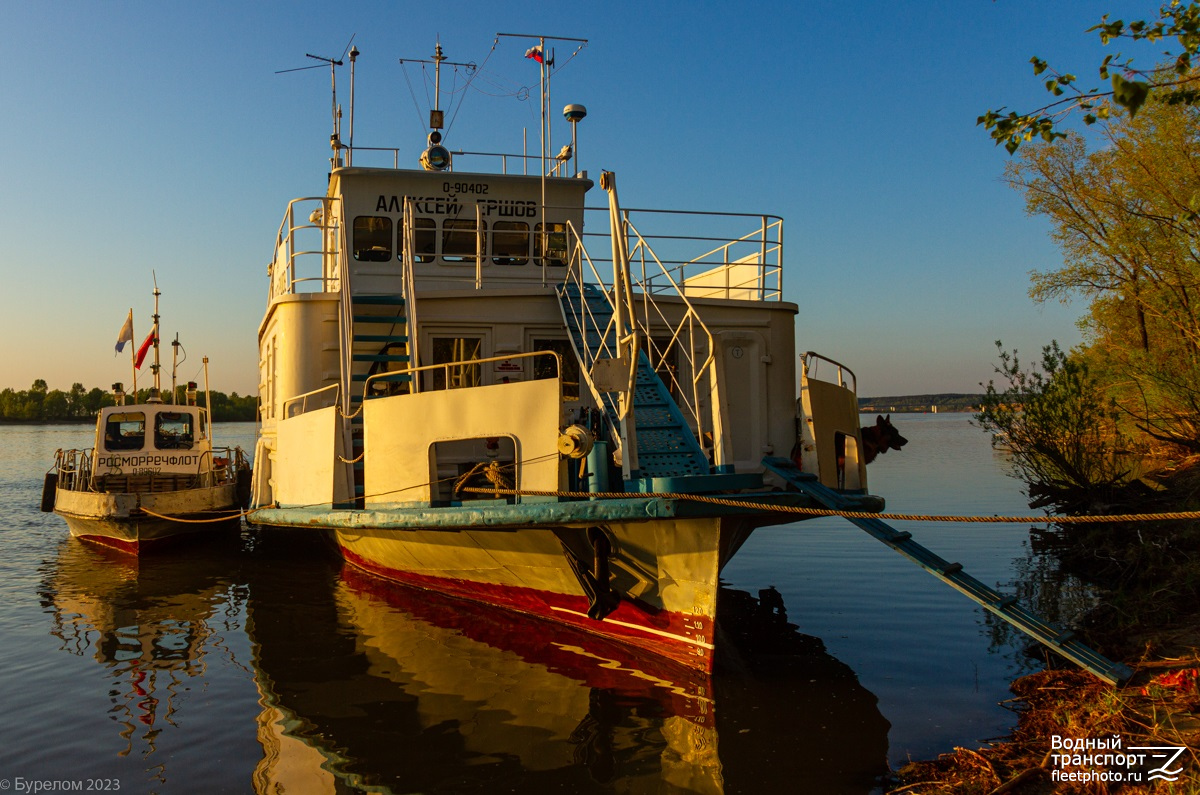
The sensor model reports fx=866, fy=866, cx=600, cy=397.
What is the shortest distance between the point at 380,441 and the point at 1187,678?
22.3ft

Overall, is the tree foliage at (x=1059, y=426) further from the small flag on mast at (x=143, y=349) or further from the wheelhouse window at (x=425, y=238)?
the small flag on mast at (x=143, y=349)

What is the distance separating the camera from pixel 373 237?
12797mm

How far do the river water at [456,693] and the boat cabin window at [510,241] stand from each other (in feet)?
17.0

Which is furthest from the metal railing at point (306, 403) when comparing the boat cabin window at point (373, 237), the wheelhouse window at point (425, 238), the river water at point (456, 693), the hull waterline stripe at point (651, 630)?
the hull waterline stripe at point (651, 630)

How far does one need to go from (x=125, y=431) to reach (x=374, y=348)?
7.58 meters

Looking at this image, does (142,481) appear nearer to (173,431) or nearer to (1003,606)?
(173,431)

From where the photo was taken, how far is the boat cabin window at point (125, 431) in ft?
51.6

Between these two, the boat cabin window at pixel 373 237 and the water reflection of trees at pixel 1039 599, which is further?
the boat cabin window at pixel 373 237

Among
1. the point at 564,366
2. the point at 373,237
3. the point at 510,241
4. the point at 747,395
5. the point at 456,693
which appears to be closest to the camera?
the point at 456,693

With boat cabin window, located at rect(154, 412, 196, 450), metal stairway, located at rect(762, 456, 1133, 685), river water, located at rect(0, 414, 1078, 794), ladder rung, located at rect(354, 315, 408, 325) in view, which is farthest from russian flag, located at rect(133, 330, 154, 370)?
metal stairway, located at rect(762, 456, 1133, 685)

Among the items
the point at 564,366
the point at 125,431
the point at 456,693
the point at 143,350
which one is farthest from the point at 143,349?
the point at 456,693

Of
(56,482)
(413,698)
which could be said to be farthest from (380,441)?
(56,482)

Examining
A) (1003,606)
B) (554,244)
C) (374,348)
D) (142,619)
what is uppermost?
(554,244)

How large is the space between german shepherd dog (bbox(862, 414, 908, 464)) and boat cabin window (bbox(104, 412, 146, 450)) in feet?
42.3
